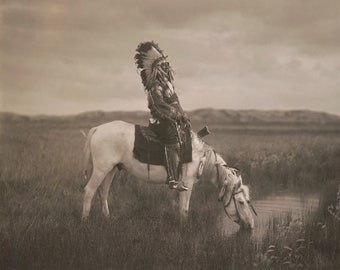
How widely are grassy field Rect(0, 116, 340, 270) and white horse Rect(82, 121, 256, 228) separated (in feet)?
0.47

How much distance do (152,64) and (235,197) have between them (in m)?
1.60

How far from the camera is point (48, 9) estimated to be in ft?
15.4

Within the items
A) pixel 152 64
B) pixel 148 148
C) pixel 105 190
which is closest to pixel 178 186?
pixel 148 148

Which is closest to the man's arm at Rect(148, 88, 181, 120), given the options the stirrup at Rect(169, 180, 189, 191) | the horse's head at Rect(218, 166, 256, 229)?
the stirrup at Rect(169, 180, 189, 191)

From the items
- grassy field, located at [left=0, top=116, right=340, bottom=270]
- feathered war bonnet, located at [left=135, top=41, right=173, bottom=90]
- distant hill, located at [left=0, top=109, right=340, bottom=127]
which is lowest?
grassy field, located at [left=0, top=116, right=340, bottom=270]

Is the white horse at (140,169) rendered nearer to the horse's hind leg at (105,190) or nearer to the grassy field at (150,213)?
the horse's hind leg at (105,190)

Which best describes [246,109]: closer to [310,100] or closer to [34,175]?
[310,100]

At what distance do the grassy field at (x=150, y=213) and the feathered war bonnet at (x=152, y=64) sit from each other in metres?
0.83

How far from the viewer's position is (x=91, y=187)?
4.82 meters

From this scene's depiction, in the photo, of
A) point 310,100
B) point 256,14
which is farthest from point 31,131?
point 310,100

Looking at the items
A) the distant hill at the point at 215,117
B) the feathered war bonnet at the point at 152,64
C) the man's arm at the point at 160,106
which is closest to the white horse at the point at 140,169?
the distant hill at the point at 215,117

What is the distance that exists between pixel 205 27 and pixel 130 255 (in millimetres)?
2325

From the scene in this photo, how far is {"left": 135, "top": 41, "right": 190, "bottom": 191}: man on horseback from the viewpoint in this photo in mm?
4598

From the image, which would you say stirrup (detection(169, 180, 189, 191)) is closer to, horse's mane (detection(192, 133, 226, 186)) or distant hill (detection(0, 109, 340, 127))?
horse's mane (detection(192, 133, 226, 186))
